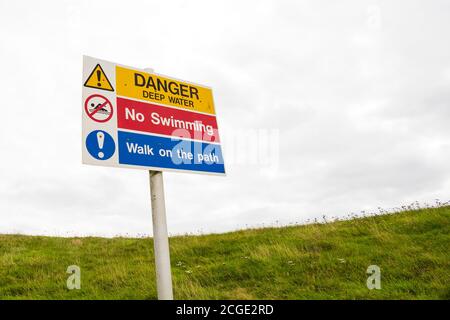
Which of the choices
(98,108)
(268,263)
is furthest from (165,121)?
(268,263)

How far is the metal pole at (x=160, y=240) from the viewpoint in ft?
20.4

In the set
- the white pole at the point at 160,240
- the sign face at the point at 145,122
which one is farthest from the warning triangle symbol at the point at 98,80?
the white pole at the point at 160,240

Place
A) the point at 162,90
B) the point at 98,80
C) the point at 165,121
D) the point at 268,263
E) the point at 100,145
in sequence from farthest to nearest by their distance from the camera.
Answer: the point at 268,263 → the point at 162,90 → the point at 165,121 → the point at 98,80 → the point at 100,145

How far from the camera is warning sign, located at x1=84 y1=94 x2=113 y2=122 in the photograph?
20.1ft

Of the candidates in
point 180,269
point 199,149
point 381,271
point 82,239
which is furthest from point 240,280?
point 82,239

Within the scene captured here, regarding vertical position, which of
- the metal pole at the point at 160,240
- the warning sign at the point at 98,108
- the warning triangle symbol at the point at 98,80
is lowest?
the metal pole at the point at 160,240

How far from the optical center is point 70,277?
1223 cm

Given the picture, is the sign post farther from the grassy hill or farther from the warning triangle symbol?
the grassy hill

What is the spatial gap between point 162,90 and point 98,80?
40.7 inches

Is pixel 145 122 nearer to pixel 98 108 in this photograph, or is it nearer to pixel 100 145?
pixel 98 108

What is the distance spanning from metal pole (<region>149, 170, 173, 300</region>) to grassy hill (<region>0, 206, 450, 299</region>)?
3826 mm

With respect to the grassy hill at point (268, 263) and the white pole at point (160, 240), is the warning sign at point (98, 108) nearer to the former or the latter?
the white pole at point (160, 240)

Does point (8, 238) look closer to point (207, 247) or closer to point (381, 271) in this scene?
point (207, 247)

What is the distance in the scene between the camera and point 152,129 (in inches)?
261
